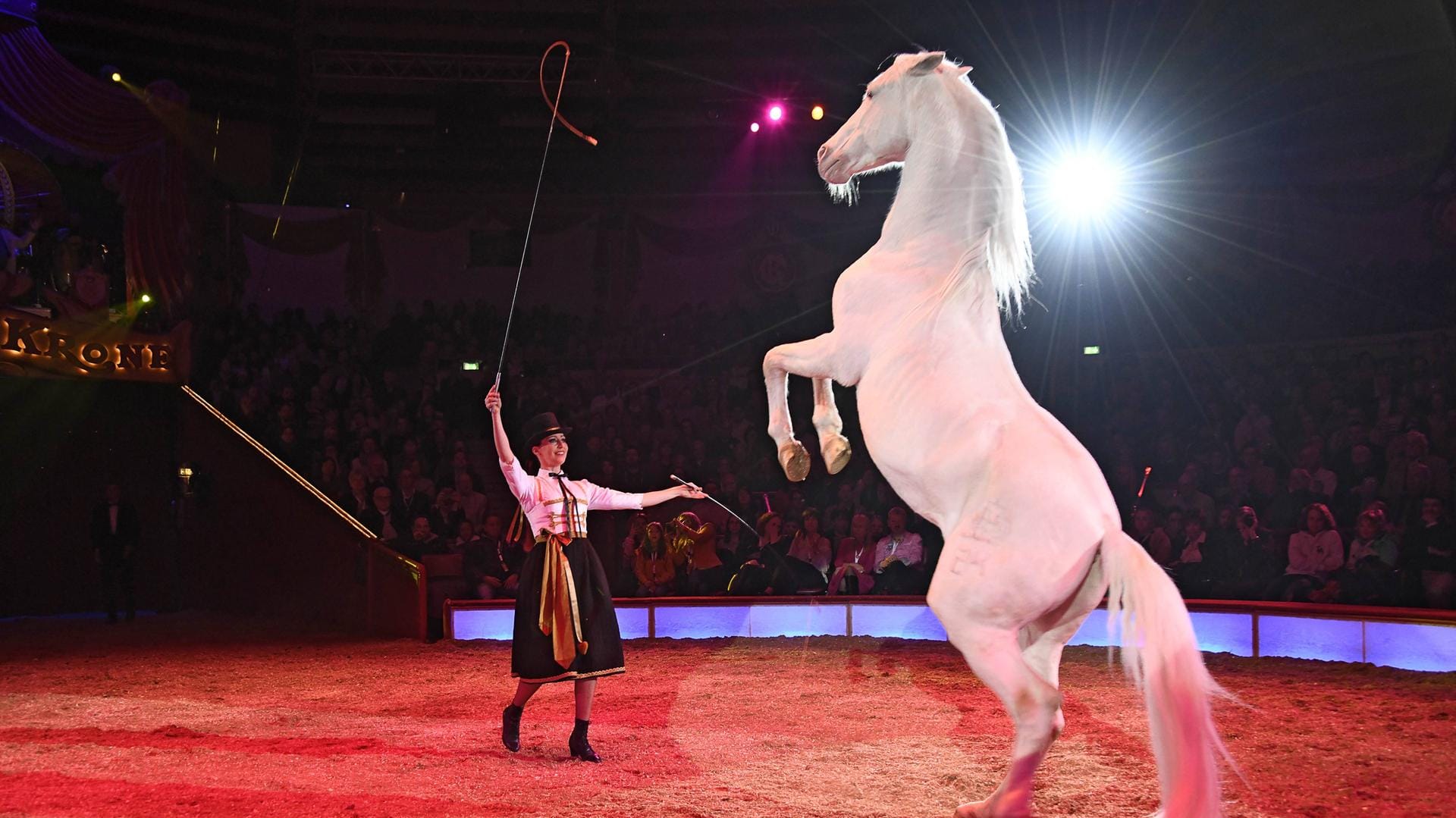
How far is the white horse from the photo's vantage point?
2.88 m

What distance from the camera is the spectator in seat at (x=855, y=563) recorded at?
9.54 m

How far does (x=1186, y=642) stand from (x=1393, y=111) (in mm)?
11949

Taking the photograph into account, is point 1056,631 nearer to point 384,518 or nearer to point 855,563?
point 855,563

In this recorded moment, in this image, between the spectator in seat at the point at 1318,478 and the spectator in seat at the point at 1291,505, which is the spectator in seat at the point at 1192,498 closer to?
the spectator in seat at the point at 1291,505

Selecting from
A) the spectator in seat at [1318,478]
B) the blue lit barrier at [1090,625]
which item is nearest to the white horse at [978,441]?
the blue lit barrier at [1090,625]

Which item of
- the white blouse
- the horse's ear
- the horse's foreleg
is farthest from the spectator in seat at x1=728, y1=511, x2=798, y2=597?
the horse's ear

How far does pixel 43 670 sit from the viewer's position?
8.05 meters

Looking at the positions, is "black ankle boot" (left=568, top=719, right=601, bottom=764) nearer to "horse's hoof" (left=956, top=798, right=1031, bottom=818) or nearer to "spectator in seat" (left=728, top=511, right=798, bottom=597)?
"horse's hoof" (left=956, top=798, right=1031, bottom=818)

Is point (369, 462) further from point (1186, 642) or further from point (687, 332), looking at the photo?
point (1186, 642)

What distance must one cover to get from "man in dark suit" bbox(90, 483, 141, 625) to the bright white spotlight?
11456mm

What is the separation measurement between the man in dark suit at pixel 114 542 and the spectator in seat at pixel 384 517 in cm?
274

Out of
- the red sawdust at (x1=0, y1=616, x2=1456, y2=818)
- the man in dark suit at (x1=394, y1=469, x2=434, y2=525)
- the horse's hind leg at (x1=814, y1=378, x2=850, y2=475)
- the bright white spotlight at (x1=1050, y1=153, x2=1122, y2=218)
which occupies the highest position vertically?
the bright white spotlight at (x1=1050, y1=153, x2=1122, y2=218)

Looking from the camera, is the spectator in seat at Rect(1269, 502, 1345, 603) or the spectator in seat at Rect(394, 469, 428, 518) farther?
the spectator in seat at Rect(394, 469, 428, 518)

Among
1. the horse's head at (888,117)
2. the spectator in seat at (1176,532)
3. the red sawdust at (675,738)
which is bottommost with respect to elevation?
the red sawdust at (675,738)
